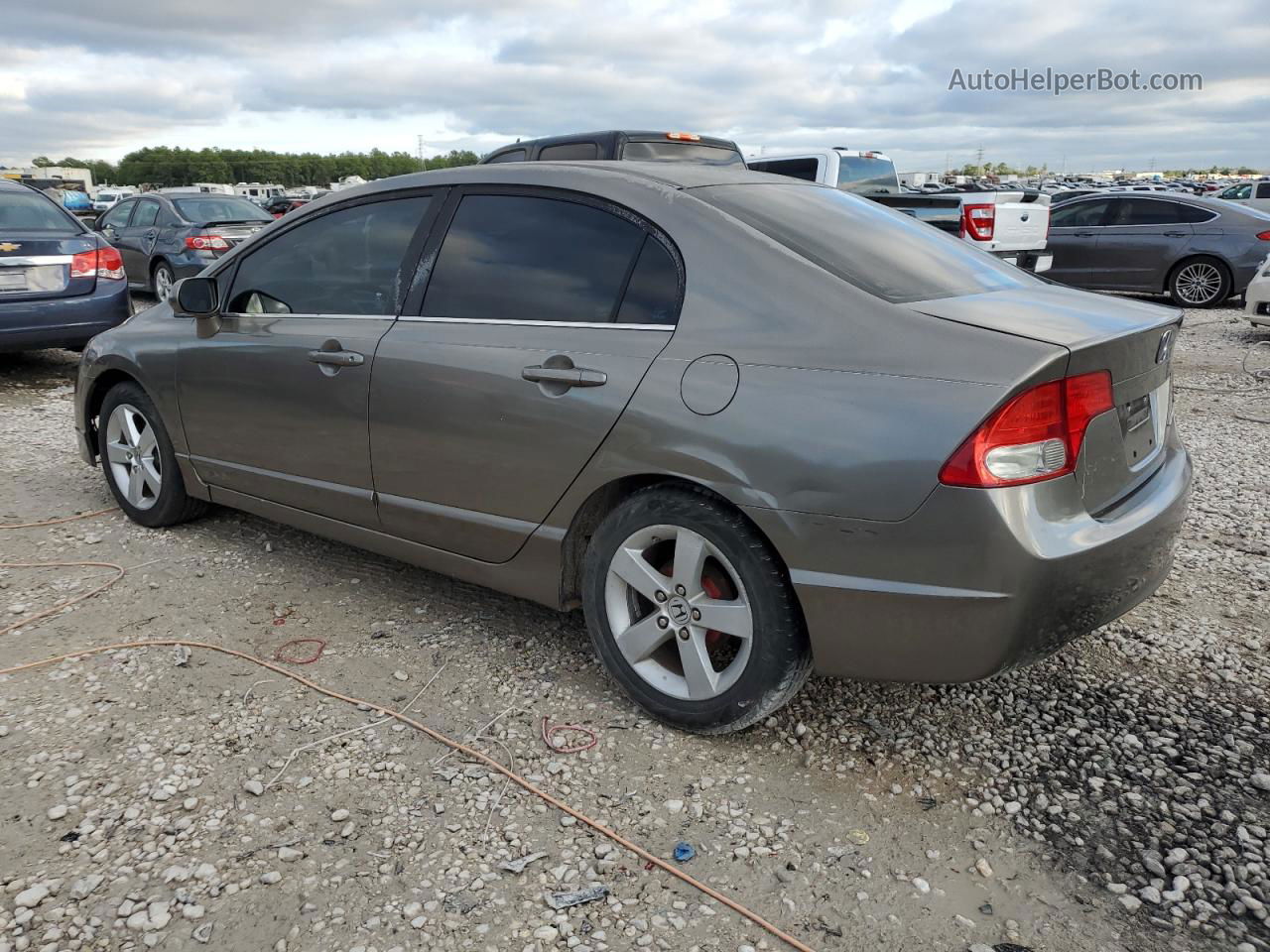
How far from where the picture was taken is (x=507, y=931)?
217 cm

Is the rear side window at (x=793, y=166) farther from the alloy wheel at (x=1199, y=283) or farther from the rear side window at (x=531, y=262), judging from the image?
the rear side window at (x=531, y=262)

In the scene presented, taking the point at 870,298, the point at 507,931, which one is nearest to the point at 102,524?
the point at 507,931

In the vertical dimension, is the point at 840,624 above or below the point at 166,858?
above

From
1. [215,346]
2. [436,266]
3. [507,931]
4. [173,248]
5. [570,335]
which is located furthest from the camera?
[173,248]

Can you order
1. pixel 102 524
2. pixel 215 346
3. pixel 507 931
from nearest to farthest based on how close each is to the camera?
pixel 507 931 < pixel 215 346 < pixel 102 524

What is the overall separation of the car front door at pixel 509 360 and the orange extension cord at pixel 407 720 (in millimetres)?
593

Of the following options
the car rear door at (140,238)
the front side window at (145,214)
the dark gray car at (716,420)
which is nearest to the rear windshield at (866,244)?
the dark gray car at (716,420)

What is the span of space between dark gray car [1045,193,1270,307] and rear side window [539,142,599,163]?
7.50 meters

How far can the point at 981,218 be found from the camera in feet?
33.8

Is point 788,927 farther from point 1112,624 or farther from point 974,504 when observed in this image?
point 1112,624

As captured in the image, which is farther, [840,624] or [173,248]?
[173,248]

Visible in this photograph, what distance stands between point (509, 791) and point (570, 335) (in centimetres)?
132

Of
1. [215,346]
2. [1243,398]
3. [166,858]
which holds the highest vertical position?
[215,346]

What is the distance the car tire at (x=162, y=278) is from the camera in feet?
41.7
